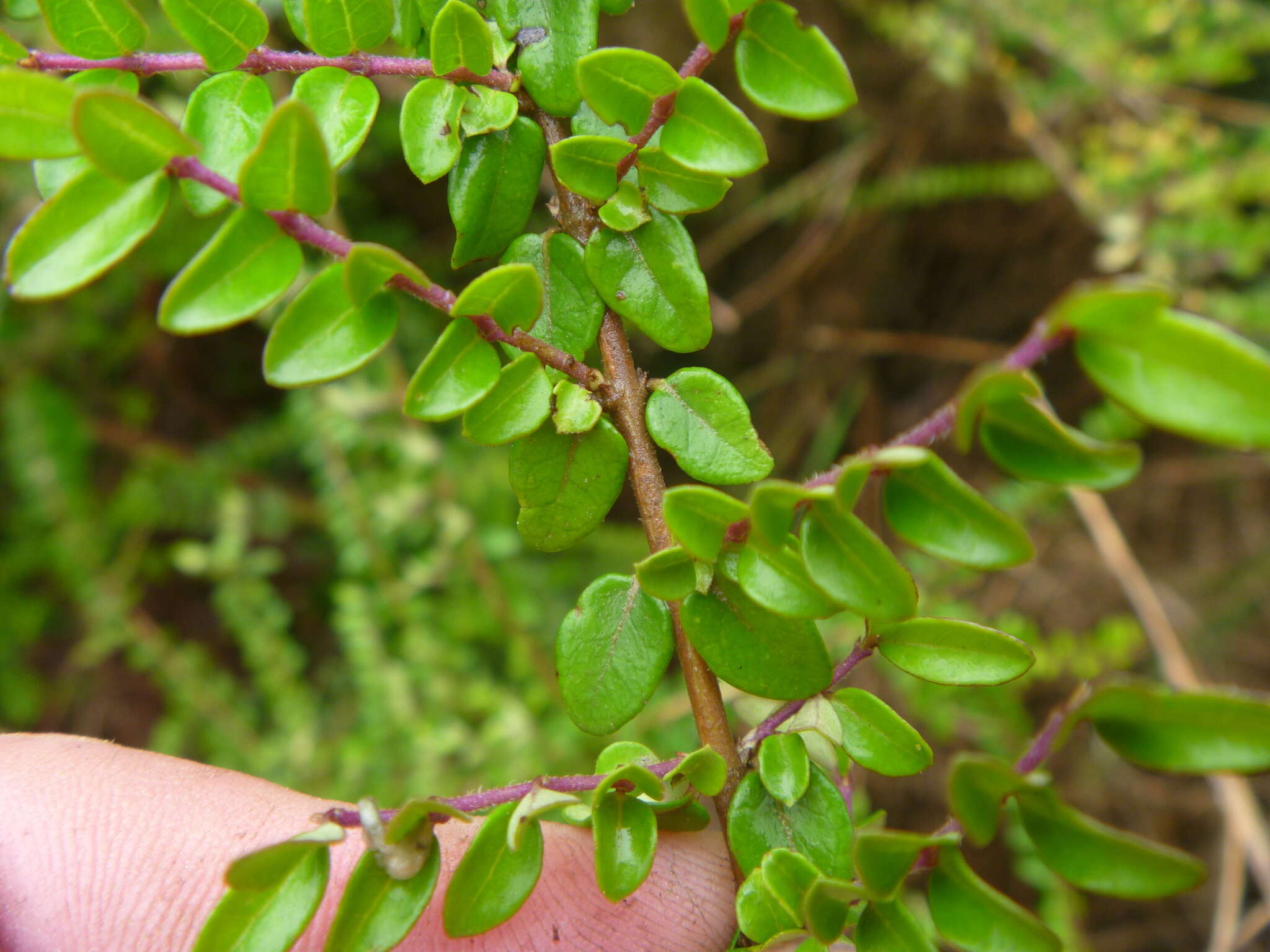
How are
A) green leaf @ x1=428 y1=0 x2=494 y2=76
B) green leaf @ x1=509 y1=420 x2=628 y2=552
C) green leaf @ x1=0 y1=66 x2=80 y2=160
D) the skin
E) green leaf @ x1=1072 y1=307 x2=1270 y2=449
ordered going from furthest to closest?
the skin < green leaf @ x1=509 y1=420 x2=628 y2=552 < green leaf @ x1=428 y1=0 x2=494 y2=76 < green leaf @ x1=0 y1=66 x2=80 y2=160 < green leaf @ x1=1072 y1=307 x2=1270 y2=449

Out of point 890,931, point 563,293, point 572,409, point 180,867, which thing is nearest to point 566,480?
point 572,409

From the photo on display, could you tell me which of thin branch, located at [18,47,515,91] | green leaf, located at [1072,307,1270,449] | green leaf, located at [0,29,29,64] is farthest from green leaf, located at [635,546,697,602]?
green leaf, located at [0,29,29,64]

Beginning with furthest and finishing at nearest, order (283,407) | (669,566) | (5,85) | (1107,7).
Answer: (283,407) → (1107,7) → (669,566) → (5,85)

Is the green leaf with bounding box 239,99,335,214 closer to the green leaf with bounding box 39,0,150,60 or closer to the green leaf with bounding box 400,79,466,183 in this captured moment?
the green leaf with bounding box 400,79,466,183

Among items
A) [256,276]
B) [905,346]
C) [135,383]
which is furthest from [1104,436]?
[135,383]

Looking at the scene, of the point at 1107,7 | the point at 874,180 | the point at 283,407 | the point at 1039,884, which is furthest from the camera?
the point at 283,407

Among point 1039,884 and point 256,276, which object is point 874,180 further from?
point 256,276

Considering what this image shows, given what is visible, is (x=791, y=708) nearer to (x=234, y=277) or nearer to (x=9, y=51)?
(x=234, y=277)
